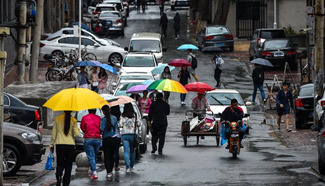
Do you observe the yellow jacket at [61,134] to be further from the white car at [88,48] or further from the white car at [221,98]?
the white car at [88,48]

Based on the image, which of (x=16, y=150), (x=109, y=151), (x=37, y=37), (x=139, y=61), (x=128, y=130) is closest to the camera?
(x=109, y=151)

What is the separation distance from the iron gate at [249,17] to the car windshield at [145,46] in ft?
58.5

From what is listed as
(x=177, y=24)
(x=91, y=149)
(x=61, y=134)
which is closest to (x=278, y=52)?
(x=177, y=24)

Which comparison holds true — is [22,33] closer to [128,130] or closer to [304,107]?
[304,107]

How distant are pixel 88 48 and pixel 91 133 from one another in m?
26.8

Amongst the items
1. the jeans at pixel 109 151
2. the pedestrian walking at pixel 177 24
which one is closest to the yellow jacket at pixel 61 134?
the jeans at pixel 109 151

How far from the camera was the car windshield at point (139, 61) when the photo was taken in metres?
34.4

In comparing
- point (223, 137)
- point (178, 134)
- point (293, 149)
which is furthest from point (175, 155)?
point (178, 134)

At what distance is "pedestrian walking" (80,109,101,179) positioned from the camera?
16.1 metres

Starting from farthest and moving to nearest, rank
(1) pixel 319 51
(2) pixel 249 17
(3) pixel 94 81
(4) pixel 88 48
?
(2) pixel 249 17
(4) pixel 88 48
(3) pixel 94 81
(1) pixel 319 51

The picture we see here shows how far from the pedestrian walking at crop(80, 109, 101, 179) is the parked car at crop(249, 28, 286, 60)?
2713cm

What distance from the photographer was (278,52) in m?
41.0

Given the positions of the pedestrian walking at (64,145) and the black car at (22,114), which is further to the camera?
the black car at (22,114)

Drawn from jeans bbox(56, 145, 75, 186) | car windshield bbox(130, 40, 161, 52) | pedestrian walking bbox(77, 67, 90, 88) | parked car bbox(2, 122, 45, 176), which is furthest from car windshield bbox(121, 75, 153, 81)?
jeans bbox(56, 145, 75, 186)
